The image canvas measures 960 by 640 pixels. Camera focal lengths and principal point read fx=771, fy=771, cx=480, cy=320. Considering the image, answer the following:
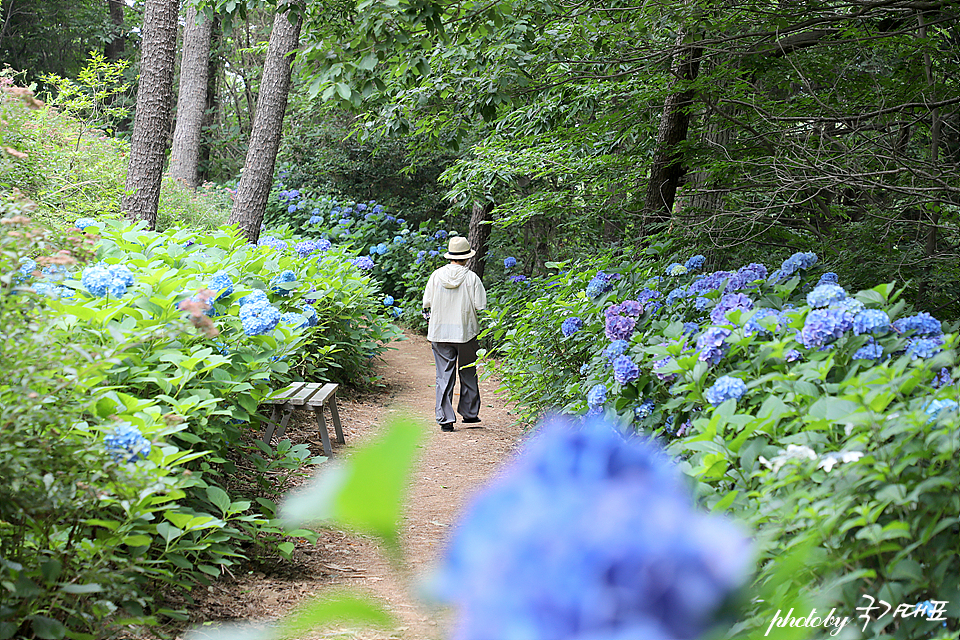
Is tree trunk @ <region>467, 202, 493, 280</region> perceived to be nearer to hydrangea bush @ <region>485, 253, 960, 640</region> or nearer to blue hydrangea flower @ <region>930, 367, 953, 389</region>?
hydrangea bush @ <region>485, 253, 960, 640</region>

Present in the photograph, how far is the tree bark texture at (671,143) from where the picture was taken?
6.21m

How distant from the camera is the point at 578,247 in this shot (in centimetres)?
1287

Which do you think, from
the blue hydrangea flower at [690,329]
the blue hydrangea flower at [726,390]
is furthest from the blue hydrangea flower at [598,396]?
the blue hydrangea flower at [726,390]

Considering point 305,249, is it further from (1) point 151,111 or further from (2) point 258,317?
(2) point 258,317

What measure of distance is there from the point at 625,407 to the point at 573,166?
17.1ft

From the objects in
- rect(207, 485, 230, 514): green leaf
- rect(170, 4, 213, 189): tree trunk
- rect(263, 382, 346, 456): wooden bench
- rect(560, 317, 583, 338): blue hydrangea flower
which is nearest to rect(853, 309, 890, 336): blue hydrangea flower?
rect(560, 317, 583, 338): blue hydrangea flower

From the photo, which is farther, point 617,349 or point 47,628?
point 617,349

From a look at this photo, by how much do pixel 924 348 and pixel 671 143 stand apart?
4.15 metres

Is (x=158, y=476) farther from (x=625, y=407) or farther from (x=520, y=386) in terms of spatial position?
(x=520, y=386)

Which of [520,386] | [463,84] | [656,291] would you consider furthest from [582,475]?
[520,386]

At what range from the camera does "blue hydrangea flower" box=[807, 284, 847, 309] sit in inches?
127

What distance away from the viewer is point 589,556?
525 mm

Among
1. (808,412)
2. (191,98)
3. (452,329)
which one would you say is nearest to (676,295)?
(808,412)

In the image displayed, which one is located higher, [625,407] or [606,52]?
[606,52]
